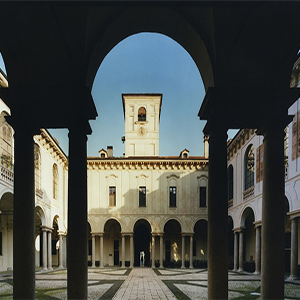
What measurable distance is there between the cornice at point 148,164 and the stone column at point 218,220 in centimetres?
2454

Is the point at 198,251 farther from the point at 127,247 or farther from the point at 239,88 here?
the point at 239,88

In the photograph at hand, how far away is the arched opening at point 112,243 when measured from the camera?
31.3m

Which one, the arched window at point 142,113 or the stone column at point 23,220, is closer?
the stone column at point 23,220

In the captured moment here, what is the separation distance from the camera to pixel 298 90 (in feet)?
17.0

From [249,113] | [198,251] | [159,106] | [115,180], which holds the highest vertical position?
[159,106]

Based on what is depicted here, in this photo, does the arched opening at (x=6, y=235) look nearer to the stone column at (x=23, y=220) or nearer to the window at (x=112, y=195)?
the window at (x=112, y=195)

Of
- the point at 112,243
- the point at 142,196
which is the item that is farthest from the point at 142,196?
the point at 112,243

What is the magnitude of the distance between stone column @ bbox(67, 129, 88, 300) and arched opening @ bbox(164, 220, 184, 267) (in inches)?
1095

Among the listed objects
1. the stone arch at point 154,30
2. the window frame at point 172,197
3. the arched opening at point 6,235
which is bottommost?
the arched opening at point 6,235

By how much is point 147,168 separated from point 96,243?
31.9ft

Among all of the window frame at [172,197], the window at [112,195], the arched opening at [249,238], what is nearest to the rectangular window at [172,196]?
the window frame at [172,197]

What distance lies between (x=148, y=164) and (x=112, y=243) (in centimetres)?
968

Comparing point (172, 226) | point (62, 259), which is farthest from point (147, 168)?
point (62, 259)

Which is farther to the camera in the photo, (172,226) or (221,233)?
(172,226)
